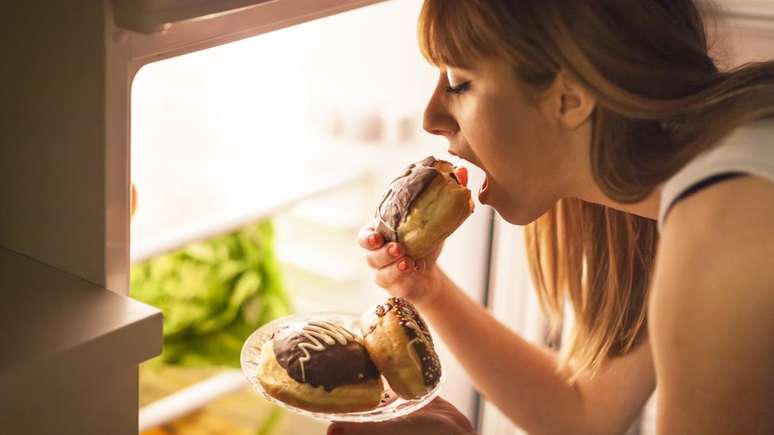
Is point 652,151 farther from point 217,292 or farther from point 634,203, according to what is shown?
point 217,292

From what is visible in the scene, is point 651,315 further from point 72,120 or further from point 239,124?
point 239,124

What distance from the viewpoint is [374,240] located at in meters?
1.10

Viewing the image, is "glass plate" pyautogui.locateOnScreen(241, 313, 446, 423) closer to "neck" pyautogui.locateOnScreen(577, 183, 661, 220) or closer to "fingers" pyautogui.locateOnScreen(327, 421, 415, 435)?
"fingers" pyautogui.locateOnScreen(327, 421, 415, 435)

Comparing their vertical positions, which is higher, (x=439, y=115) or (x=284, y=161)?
(x=439, y=115)

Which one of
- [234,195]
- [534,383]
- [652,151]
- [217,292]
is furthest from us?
[217,292]

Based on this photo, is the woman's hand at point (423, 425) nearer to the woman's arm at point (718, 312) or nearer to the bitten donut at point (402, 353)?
the bitten donut at point (402, 353)

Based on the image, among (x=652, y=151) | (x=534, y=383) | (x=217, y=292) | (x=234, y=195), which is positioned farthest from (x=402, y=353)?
(x=217, y=292)

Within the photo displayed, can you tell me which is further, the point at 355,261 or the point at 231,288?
the point at 231,288

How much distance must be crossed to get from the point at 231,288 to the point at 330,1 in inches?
40.4

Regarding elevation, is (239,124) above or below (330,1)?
below

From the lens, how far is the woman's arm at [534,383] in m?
1.32

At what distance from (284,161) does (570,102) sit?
82 cm

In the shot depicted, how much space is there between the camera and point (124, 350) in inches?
30.1

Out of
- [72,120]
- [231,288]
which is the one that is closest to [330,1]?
[72,120]
